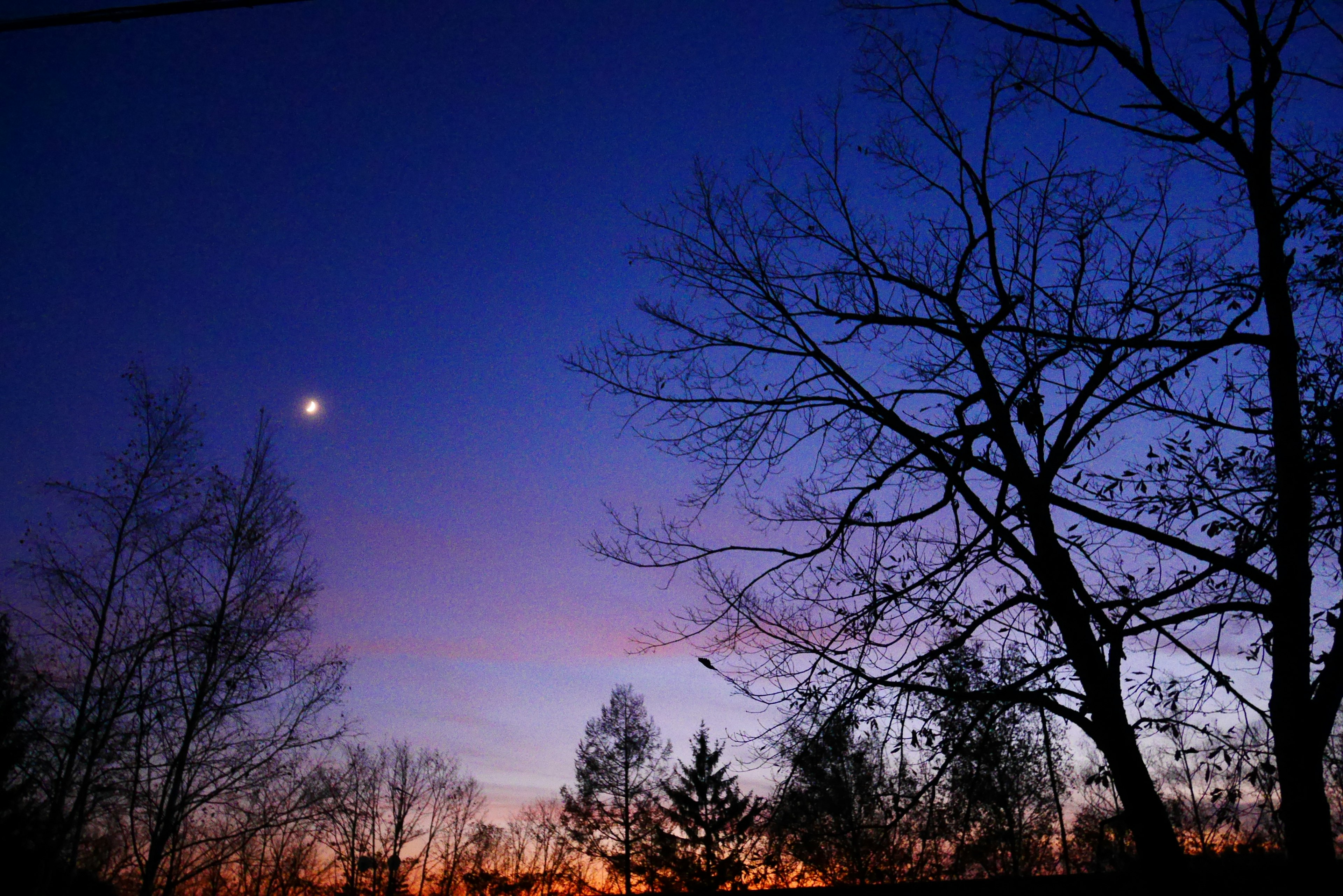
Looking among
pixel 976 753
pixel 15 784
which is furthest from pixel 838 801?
pixel 15 784

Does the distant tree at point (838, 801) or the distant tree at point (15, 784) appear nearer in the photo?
the distant tree at point (838, 801)

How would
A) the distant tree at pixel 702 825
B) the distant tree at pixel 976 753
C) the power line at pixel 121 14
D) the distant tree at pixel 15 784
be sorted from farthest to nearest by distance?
the distant tree at pixel 702 825 < the distant tree at pixel 15 784 < the distant tree at pixel 976 753 < the power line at pixel 121 14

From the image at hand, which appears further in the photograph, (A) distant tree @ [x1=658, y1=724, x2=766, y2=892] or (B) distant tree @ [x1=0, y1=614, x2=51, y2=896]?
(A) distant tree @ [x1=658, y1=724, x2=766, y2=892]

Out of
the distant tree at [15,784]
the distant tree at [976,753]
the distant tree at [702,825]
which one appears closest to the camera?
the distant tree at [976,753]

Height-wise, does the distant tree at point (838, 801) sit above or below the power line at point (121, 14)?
below

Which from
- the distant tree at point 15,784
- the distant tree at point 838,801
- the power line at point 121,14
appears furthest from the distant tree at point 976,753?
the distant tree at point 15,784

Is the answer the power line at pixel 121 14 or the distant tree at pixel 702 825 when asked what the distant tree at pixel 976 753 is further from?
the distant tree at pixel 702 825

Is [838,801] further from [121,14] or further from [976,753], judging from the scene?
[121,14]

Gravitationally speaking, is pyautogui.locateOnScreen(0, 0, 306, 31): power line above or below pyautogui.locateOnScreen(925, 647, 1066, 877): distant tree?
above

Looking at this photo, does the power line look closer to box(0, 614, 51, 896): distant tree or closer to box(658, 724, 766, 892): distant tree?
box(0, 614, 51, 896): distant tree

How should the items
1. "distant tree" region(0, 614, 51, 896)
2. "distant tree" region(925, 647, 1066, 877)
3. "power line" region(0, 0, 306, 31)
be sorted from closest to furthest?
"power line" region(0, 0, 306, 31) → "distant tree" region(925, 647, 1066, 877) → "distant tree" region(0, 614, 51, 896)

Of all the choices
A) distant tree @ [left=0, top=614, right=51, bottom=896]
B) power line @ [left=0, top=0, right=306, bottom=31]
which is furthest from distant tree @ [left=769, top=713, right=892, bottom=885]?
distant tree @ [left=0, top=614, right=51, bottom=896]

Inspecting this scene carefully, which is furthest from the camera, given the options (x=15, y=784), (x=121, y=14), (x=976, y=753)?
(x=15, y=784)

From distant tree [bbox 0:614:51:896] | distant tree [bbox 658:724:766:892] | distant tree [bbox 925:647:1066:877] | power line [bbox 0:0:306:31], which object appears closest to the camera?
power line [bbox 0:0:306:31]
